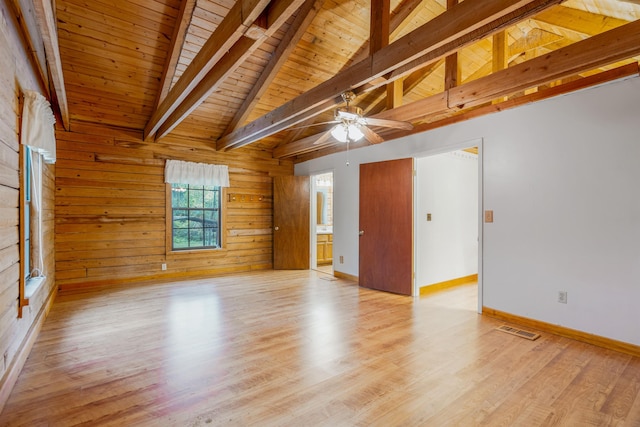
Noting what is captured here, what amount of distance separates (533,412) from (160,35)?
5.10 metres

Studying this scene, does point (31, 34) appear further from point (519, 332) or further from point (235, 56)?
point (519, 332)

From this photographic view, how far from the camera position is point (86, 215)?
5.10m

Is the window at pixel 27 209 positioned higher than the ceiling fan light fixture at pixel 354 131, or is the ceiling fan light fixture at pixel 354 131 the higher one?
the ceiling fan light fixture at pixel 354 131

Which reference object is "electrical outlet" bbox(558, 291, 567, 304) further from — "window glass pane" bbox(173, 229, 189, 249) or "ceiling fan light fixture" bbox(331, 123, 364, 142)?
"window glass pane" bbox(173, 229, 189, 249)

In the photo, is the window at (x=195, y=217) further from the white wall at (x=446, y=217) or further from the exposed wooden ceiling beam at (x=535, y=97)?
the white wall at (x=446, y=217)

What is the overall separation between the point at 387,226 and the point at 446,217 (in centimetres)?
102

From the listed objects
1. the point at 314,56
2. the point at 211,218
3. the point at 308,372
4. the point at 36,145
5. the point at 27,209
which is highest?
the point at 314,56

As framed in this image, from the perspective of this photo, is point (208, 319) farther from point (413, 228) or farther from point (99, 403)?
point (413, 228)

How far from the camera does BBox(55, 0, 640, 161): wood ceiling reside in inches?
92.0

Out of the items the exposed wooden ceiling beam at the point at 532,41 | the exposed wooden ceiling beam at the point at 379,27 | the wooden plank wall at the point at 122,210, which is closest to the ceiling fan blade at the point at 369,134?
the exposed wooden ceiling beam at the point at 379,27

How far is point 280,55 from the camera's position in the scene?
14.1 ft

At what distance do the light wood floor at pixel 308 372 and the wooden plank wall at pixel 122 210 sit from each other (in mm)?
1246

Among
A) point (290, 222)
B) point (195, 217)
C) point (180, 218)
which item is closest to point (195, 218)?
point (195, 217)

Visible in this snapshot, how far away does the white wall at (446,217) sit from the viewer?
4.85 meters
